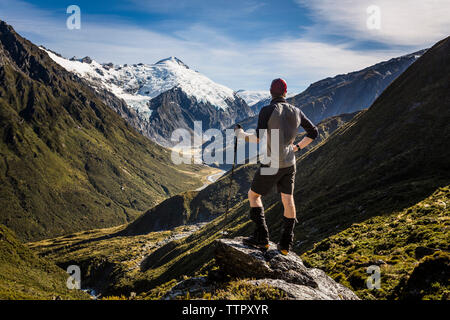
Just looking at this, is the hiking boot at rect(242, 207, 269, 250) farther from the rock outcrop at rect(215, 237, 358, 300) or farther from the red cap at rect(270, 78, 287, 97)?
the red cap at rect(270, 78, 287, 97)

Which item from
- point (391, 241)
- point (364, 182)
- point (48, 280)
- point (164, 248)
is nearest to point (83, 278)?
point (48, 280)

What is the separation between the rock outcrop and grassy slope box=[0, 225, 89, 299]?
139m

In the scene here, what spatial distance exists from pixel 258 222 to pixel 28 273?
182688mm

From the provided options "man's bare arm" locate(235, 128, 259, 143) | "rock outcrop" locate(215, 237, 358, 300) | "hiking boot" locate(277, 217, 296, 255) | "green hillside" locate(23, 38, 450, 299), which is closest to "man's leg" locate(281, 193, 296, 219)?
"hiking boot" locate(277, 217, 296, 255)

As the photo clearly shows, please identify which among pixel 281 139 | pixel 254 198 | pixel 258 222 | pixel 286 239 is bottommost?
pixel 286 239

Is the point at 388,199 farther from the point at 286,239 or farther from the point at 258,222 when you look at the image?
the point at 258,222

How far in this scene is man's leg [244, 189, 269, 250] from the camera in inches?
434

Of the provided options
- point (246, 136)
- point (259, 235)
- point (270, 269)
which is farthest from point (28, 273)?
point (246, 136)

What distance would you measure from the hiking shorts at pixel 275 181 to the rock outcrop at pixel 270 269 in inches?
111

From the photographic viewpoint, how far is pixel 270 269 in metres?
11.1

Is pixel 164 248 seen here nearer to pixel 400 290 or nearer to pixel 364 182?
pixel 364 182

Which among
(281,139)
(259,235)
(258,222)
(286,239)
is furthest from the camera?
(259,235)

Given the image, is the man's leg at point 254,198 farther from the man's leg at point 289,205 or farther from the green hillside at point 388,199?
the green hillside at point 388,199

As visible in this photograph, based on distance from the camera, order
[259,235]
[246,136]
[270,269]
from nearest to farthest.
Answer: [246,136], [270,269], [259,235]
